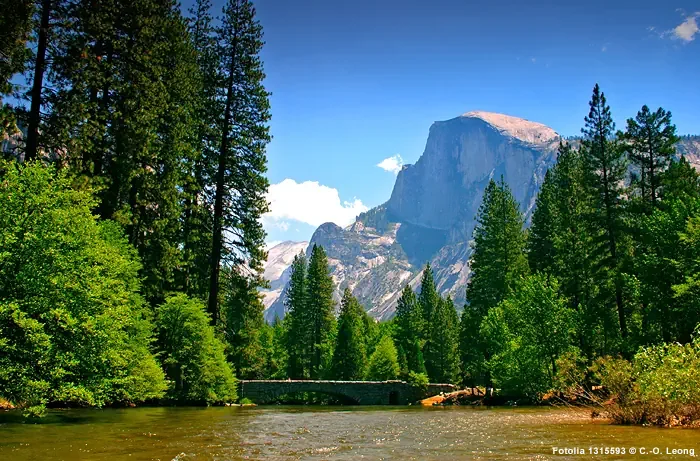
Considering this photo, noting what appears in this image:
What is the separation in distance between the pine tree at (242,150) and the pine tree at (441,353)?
5000 centimetres

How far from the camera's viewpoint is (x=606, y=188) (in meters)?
39.0

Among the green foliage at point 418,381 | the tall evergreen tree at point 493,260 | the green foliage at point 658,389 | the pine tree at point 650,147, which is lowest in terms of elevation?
the green foliage at point 418,381

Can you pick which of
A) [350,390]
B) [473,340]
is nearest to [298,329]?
[350,390]

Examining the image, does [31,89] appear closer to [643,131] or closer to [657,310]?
[657,310]

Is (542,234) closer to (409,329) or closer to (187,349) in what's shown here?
(409,329)

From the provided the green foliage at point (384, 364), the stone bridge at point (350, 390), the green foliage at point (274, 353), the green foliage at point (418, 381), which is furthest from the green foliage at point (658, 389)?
the green foliage at point (274, 353)

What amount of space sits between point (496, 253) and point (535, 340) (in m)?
13.8

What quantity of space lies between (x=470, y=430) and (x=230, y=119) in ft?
81.2

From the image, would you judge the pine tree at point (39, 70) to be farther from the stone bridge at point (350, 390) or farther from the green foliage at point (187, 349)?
the stone bridge at point (350, 390)

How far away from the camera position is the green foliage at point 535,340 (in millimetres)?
34969

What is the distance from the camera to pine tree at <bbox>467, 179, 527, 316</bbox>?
47.5 meters

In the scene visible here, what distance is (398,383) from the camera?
52688 mm

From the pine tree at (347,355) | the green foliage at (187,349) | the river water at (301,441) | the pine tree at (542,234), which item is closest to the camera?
the river water at (301,441)

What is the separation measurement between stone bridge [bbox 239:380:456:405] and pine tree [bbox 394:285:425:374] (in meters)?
15.1
